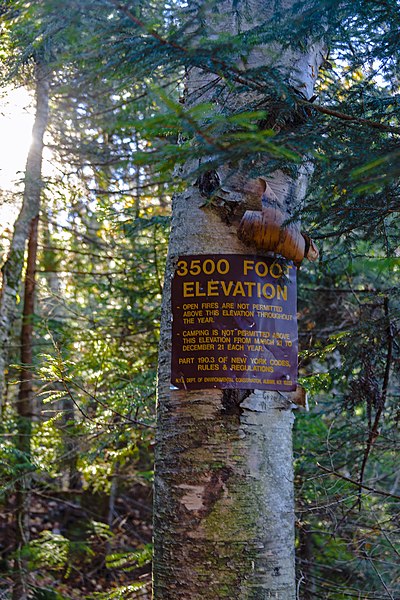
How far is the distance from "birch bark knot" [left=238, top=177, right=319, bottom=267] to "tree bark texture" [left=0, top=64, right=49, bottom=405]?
400 cm

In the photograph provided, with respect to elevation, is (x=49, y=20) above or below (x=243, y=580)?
above

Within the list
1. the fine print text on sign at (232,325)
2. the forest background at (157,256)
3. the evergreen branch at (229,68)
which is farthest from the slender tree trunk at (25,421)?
the evergreen branch at (229,68)

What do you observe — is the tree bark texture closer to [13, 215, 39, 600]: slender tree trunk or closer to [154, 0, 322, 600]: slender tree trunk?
[13, 215, 39, 600]: slender tree trunk

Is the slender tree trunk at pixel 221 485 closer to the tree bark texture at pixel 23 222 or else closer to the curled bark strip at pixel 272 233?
the curled bark strip at pixel 272 233

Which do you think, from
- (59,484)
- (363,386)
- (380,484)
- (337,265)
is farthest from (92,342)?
(59,484)

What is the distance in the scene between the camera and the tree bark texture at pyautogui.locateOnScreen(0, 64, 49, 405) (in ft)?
20.6

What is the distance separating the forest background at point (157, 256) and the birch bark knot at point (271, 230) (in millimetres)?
145

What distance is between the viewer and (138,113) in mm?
7418

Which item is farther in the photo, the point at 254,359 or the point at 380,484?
the point at 380,484

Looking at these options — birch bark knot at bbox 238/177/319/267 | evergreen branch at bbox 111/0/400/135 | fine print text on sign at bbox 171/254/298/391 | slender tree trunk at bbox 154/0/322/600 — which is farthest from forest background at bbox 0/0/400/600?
slender tree trunk at bbox 154/0/322/600

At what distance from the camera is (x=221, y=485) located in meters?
2.42

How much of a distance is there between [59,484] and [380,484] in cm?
682

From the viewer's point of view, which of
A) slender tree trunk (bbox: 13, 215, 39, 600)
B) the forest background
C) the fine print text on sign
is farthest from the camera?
slender tree trunk (bbox: 13, 215, 39, 600)

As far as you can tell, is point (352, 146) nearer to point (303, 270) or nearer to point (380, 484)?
point (303, 270)
